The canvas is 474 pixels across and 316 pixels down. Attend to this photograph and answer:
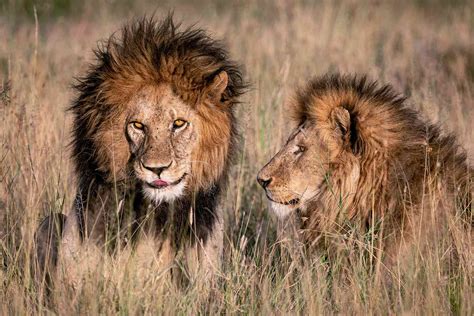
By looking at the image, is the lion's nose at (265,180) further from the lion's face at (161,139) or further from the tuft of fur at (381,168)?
the lion's face at (161,139)

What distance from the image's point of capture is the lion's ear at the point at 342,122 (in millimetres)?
4841

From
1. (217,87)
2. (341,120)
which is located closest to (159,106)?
(217,87)

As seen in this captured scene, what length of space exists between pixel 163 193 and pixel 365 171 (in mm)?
1014

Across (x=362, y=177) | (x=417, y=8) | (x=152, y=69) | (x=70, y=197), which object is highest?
(x=417, y=8)

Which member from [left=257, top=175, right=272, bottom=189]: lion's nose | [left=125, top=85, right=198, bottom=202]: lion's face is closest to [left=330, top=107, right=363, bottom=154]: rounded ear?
[left=257, top=175, right=272, bottom=189]: lion's nose

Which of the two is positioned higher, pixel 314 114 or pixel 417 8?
pixel 417 8

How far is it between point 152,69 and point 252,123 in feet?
9.37

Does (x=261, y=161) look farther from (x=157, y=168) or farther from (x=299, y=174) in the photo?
(x=157, y=168)

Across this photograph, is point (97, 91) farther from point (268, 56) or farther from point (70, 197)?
point (268, 56)

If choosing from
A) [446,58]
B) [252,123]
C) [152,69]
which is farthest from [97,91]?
[446,58]

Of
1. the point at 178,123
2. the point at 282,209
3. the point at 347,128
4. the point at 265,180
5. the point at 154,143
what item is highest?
the point at 347,128

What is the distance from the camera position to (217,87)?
4863mm

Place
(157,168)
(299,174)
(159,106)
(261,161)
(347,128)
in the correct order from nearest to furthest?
(157,168) → (159,106) → (347,128) → (299,174) → (261,161)

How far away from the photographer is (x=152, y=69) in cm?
480
